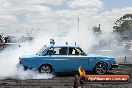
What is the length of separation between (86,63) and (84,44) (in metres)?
11.5

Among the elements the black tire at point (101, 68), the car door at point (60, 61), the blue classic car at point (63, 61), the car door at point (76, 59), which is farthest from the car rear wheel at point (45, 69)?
the black tire at point (101, 68)

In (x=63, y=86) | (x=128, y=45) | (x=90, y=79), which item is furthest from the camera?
(x=128, y=45)

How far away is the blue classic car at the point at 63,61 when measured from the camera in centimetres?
1591

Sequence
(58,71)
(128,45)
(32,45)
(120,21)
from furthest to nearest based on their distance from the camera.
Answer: (120,21) < (128,45) < (32,45) < (58,71)

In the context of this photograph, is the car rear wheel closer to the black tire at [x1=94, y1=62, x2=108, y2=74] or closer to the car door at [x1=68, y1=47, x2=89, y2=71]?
the car door at [x1=68, y1=47, x2=89, y2=71]

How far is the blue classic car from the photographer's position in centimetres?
1591

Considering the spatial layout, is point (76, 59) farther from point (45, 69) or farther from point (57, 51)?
point (45, 69)

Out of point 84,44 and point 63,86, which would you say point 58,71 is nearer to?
point 63,86

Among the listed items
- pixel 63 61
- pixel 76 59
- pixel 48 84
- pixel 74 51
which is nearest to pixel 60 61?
pixel 63 61

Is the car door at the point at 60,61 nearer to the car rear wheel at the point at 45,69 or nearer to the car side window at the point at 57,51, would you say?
the car side window at the point at 57,51

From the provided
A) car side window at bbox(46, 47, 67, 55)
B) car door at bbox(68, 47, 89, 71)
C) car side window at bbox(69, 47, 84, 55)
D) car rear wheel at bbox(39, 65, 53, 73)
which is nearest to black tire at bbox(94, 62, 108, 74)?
car door at bbox(68, 47, 89, 71)

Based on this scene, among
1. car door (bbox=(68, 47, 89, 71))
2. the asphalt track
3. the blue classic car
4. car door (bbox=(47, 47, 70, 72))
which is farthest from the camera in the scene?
car door (bbox=(68, 47, 89, 71))

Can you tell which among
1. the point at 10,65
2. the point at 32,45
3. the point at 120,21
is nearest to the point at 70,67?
the point at 10,65

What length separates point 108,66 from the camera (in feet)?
54.9
